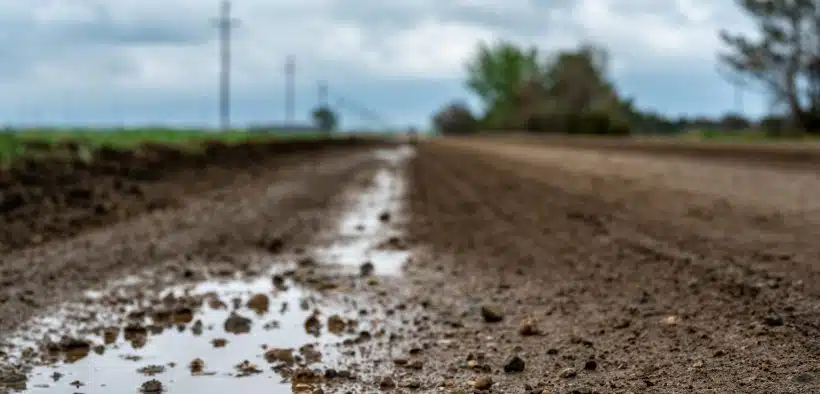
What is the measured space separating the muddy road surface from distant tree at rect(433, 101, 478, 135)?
116096 mm

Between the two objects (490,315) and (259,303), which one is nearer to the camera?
(490,315)

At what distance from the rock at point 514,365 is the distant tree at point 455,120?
122 meters

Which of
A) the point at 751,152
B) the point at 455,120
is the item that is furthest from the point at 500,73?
the point at 751,152

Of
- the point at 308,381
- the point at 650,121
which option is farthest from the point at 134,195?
the point at 650,121

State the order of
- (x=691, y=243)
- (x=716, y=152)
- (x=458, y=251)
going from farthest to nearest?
(x=716, y=152)
(x=458, y=251)
(x=691, y=243)

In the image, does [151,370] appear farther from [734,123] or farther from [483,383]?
[734,123]

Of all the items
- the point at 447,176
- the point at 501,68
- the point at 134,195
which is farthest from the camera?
the point at 501,68

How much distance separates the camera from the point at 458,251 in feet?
30.9

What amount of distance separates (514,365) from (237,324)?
2.14m

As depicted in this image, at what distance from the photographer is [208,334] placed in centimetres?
603

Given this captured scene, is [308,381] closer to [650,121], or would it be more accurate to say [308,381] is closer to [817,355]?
[817,355]

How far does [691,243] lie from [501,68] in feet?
358

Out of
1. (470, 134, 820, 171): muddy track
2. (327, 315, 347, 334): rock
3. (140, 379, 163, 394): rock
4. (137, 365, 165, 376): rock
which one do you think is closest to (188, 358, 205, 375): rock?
(137, 365, 165, 376): rock

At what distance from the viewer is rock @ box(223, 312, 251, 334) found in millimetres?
6141
